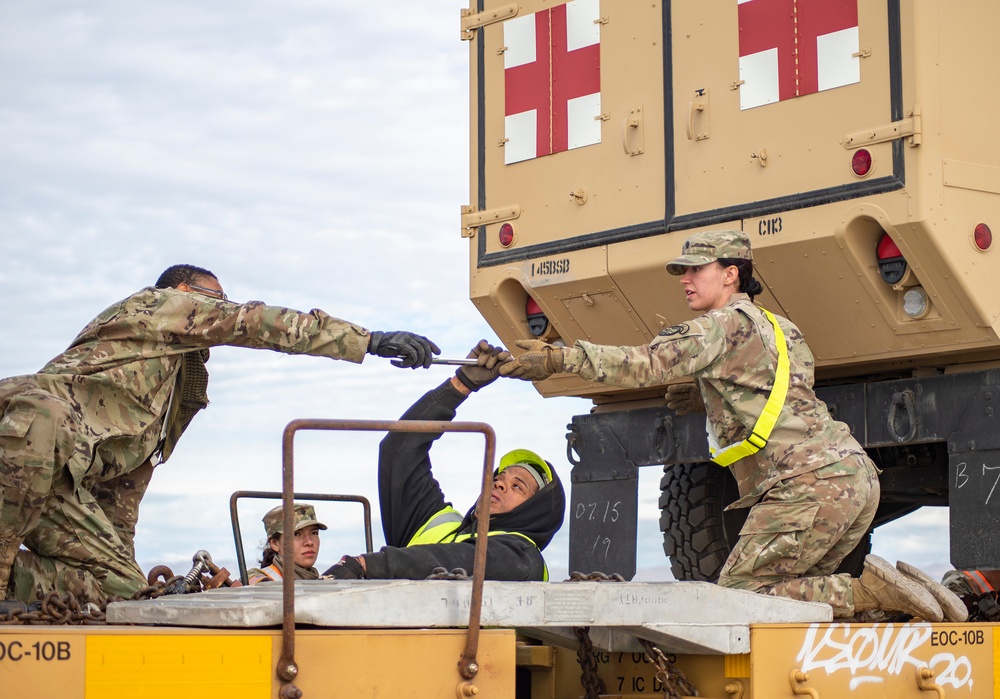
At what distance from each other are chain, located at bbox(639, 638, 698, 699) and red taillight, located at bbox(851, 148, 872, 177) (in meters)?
2.45

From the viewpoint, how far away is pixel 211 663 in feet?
10.4

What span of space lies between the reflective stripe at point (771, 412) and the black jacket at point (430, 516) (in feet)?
2.20

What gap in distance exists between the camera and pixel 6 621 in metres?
3.56

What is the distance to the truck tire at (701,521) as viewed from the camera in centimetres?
707

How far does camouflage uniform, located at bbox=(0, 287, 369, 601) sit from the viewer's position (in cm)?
458

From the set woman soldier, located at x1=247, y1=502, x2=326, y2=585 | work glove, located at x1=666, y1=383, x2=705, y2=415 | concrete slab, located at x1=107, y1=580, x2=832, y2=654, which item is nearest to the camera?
concrete slab, located at x1=107, y1=580, x2=832, y2=654

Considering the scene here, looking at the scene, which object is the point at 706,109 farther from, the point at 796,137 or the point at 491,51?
Answer: the point at 491,51

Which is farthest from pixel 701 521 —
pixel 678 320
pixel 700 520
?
pixel 678 320

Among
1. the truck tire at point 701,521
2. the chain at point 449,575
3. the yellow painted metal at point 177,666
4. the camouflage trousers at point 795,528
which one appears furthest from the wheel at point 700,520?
the yellow painted metal at point 177,666

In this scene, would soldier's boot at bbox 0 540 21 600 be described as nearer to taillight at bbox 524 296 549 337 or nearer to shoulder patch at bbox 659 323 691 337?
shoulder patch at bbox 659 323 691 337

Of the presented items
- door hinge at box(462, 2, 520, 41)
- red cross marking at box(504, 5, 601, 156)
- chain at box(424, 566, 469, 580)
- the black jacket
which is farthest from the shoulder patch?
door hinge at box(462, 2, 520, 41)

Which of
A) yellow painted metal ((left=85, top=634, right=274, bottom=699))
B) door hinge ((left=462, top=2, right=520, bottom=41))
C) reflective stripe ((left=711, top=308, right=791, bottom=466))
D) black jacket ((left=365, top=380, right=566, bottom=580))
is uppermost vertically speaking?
door hinge ((left=462, top=2, right=520, bottom=41))

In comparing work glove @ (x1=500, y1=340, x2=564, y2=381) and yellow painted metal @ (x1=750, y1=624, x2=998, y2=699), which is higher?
work glove @ (x1=500, y1=340, x2=564, y2=381)

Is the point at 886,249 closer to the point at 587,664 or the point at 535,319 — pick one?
the point at 535,319
